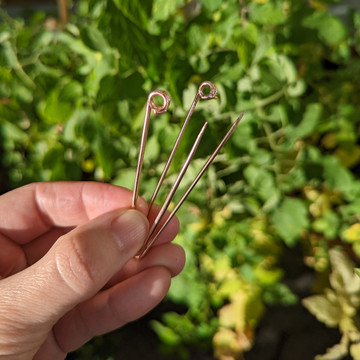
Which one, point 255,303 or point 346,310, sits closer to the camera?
point 346,310

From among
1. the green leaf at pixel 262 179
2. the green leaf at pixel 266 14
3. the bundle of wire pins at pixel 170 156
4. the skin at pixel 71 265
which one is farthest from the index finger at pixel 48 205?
the green leaf at pixel 266 14

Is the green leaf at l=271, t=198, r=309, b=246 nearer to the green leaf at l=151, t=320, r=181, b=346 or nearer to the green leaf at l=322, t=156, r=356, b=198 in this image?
the green leaf at l=322, t=156, r=356, b=198

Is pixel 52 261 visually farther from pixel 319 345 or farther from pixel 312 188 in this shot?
pixel 319 345

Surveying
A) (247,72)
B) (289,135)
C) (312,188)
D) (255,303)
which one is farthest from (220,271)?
(247,72)

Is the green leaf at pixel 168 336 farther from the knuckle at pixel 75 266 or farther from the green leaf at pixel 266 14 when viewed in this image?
the green leaf at pixel 266 14

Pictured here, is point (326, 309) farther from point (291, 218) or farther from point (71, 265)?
point (71, 265)

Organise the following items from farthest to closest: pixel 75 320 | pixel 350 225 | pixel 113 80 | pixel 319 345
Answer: pixel 319 345 → pixel 350 225 → pixel 75 320 → pixel 113 80

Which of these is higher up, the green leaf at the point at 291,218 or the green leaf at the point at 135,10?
the green leaf at the point at 135,10

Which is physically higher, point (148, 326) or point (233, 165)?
point (233, 165)

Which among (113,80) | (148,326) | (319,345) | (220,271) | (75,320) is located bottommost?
(319,345)

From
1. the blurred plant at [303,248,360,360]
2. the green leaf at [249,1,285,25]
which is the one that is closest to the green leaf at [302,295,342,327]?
the blurred plant at [303,248,360,360]
